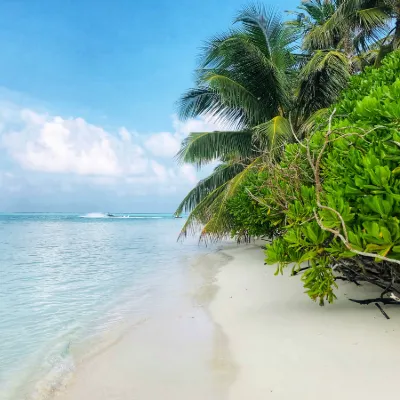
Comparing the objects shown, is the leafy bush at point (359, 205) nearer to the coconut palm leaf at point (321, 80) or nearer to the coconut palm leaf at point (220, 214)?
the coconut palm leaf at point (321, 80)

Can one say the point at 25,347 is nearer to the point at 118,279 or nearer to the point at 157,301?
the point at 157,301

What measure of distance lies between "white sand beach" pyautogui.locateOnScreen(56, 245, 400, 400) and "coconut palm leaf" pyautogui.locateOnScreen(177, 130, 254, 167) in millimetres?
6991

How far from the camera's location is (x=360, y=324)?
9.82 feet

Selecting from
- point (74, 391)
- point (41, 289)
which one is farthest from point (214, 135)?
point (74, 391)

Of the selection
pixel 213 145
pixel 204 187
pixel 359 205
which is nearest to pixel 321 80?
pixel 213 145

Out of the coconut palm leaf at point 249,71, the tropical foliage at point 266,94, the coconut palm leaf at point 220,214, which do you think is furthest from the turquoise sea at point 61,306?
the coconut palm leaf at point 249,71

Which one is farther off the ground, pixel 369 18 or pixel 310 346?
pixel 369 18

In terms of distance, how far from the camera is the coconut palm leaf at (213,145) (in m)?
10.6

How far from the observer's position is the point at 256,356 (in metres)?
2.67

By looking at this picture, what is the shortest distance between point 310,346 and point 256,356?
43 centimetres

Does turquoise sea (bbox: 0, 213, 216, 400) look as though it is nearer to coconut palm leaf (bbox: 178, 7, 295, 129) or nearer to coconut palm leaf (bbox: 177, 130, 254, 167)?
coconut palm leaf (bbox: 177, 130, 254, 167)

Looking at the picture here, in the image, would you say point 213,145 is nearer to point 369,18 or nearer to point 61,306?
point 369,18

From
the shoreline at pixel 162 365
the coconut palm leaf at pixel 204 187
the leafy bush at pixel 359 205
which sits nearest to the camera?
the leafy bush at pixel 359 205

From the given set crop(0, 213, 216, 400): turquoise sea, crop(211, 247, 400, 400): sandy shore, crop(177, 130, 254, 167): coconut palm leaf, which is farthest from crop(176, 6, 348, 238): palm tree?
crop(211, 247, 400, 400): sandy shore
